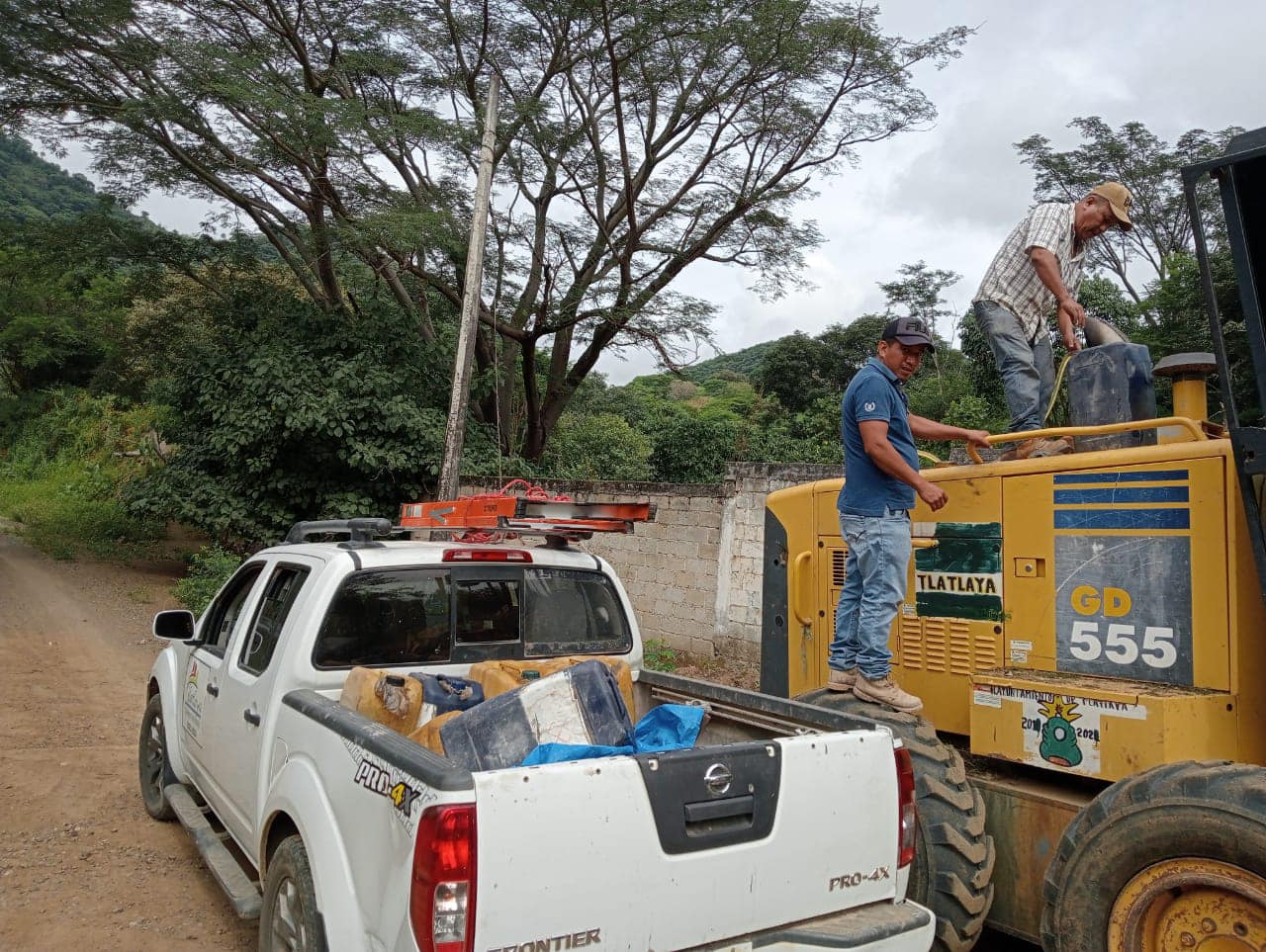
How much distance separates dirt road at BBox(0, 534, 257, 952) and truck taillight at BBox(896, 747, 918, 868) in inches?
114

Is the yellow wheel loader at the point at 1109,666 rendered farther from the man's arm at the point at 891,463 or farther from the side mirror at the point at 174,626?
the side mirror at the point at 174,626

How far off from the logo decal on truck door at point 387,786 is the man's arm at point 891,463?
230cm

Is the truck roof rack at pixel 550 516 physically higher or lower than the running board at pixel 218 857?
higher

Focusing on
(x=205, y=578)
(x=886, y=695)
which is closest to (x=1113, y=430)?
(x=886, y=695)

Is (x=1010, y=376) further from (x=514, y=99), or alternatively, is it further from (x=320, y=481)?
(x=514, y=99)

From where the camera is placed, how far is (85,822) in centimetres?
538

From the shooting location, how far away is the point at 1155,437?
3.67 m

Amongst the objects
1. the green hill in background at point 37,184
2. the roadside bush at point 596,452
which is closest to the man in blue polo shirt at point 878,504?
the roadside bush at point 596,452

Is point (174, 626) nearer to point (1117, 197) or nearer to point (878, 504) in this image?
point (878, 504)

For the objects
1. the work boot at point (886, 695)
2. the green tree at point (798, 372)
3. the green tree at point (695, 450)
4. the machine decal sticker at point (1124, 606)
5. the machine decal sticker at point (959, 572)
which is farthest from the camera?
the green tree at point (798, 372)

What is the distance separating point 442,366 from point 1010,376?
1146 cm

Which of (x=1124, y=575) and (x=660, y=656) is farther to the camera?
(x=660, y=656)

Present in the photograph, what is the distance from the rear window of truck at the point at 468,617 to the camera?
12.3 ft

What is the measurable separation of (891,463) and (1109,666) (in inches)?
43.0
